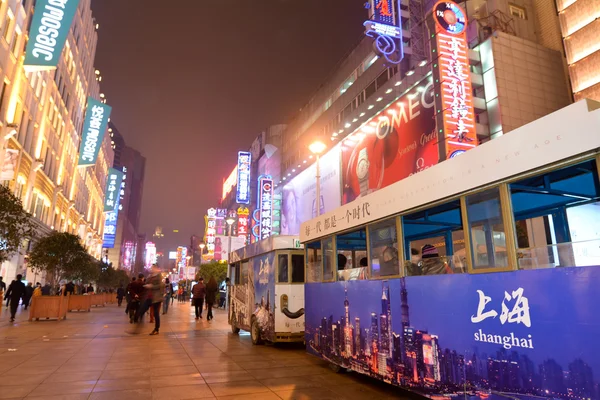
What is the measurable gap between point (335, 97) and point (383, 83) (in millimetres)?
9815

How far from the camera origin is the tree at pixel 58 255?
2170 centimetres

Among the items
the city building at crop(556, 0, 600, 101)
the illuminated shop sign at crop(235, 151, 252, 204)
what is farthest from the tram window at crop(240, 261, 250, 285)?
the illuminated shop sign at crop(235, 151, 252, 204)

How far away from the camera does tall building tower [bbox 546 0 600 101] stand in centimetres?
1780

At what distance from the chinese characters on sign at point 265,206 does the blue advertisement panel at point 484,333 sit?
32.7 meters

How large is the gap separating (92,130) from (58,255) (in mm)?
22030

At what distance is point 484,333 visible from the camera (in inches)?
154

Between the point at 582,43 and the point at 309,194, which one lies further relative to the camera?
the point at 309,194

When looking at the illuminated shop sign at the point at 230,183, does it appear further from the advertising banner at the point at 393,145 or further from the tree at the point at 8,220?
the tree at the point at 8,220

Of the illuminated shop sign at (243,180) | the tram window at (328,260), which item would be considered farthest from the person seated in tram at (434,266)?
the illuminated shop sign at (243,180)

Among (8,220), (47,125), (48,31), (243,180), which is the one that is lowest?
(8,220)

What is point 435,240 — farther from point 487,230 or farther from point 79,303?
point 79,303

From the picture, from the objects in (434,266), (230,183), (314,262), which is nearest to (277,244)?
(314,262)

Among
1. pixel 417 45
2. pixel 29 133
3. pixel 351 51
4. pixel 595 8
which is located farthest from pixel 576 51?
pixel 29 133

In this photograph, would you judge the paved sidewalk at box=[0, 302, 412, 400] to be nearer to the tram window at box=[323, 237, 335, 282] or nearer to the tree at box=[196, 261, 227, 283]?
the tram window at box=[323, 237, 335, 282]
